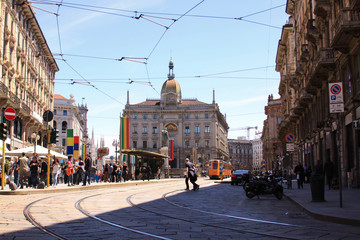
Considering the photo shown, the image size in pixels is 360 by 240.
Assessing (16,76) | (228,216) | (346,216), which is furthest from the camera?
(16,76)

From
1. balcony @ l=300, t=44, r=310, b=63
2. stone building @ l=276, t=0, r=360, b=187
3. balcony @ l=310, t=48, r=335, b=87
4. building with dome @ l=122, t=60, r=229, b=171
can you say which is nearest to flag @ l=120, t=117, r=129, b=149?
stone building @ l=276, t=0, r=360, b=187

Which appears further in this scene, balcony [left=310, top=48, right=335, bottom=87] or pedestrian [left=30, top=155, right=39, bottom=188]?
balcony [left=310, top=48, right=335, bottom=87]

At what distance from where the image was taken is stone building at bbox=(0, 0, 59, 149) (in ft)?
117

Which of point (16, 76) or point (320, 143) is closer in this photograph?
point (320, 143)

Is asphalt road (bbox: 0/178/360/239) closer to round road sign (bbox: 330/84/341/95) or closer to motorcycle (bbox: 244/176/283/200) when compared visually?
round road sign (bbox: 330/84/341/95)

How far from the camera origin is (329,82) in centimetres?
2248

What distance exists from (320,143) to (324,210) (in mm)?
20672

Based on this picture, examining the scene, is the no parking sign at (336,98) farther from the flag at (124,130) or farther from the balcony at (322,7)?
the flag at (124,130)

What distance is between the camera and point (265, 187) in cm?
1767

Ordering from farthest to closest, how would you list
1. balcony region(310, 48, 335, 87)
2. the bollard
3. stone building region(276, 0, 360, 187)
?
balcony region(310, 48, 335, 87), stone building region(276, 0, 360, 187), the bollard

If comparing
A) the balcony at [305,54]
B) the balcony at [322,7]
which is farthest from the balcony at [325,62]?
the balcony at [305,54]

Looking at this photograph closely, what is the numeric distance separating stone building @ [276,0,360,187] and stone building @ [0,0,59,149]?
19.8 meters

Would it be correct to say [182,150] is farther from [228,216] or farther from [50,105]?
[228,216]

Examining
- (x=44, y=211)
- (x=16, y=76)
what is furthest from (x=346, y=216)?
(x=16, y=76)
